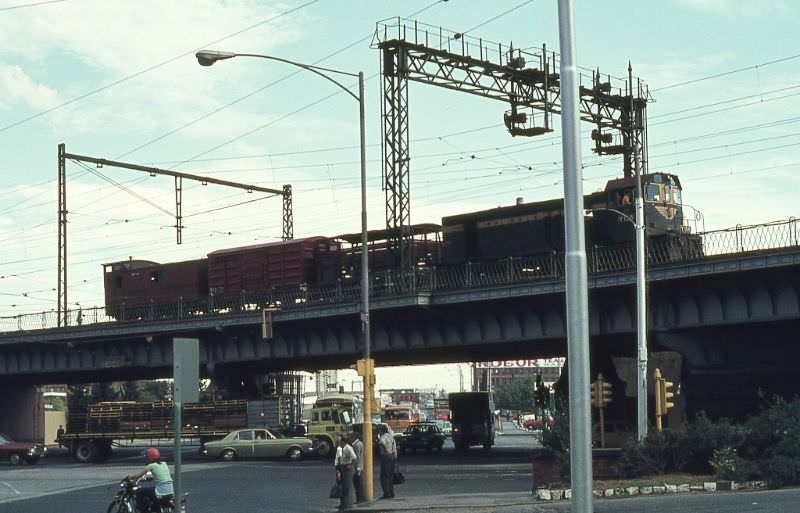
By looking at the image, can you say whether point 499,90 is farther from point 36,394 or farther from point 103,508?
point 36,394

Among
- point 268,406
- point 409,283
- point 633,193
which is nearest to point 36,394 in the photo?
point 268,406

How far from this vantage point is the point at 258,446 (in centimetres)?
4797

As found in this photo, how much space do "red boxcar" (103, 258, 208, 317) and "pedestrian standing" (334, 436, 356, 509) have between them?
118ft

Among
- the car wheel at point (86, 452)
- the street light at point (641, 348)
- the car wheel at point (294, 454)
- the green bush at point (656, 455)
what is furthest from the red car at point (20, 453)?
the green bush at point (656, 455)

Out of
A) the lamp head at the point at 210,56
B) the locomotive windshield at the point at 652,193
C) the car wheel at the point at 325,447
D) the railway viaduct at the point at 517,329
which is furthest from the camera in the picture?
the car wheel at the point at 325,447

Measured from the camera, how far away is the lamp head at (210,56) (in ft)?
78.6

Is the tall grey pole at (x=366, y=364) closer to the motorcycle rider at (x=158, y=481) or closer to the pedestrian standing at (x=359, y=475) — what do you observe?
the pedestrian standing at (x=359, y=475)

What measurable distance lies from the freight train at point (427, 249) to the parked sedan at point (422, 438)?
8880 mm

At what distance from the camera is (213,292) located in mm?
58688

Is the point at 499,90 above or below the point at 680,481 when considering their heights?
above

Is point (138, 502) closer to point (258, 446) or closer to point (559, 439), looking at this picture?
point (559, 439)

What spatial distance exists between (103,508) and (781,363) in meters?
31.0

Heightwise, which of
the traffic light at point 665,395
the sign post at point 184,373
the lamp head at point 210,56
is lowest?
the traffic light at point 665,395

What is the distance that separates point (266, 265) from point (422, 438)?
38.9 feet
